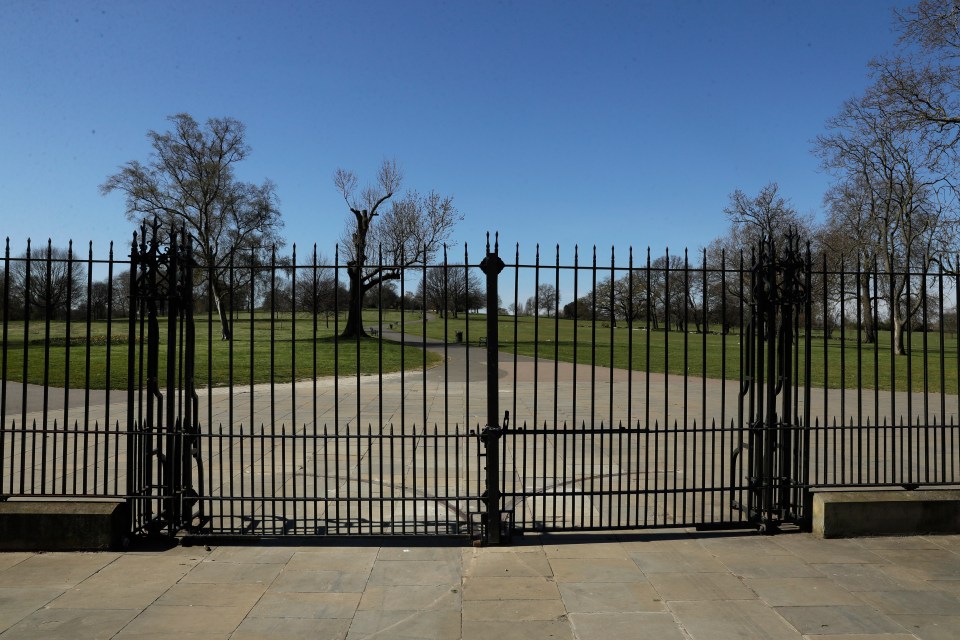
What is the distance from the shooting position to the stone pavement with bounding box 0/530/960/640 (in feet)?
12.5

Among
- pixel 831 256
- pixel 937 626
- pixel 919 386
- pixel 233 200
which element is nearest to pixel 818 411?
pixel 919 386

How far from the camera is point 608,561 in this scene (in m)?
4.89

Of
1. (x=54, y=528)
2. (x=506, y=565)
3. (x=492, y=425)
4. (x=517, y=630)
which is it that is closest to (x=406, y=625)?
(x=517, y=630)

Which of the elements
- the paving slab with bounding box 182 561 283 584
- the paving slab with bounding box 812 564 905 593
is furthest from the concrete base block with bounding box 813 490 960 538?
the paving slab with bounding box 182 561 283 584

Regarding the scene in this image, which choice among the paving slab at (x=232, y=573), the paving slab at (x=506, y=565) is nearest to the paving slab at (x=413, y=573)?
the paving slab at (x=506, y=565)

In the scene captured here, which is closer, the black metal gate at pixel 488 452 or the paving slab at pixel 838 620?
the paving slab at pixel 838 620

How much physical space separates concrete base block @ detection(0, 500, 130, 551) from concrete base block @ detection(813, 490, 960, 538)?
6037 mm

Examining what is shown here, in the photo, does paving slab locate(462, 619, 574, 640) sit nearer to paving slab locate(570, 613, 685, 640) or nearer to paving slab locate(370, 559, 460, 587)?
paving slab locate(570, 613, 685, 640)

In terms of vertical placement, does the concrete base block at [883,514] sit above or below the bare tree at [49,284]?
below

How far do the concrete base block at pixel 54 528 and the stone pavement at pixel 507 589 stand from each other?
0.36 feet

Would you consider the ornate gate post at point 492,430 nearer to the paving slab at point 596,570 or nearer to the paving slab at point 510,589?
the paving slab at point 596,570

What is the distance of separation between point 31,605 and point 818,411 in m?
13.6

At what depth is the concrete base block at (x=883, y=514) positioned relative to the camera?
544 cm

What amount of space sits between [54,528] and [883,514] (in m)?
7.00
